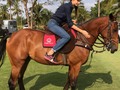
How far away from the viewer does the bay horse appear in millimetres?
7270

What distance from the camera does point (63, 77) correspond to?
1038 cm

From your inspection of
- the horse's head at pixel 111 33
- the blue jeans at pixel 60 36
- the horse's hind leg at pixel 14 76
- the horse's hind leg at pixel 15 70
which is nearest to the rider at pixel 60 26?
the blue jeans at pixel 60 36

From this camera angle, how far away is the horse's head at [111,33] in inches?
284

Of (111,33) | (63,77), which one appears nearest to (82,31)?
(111,33)

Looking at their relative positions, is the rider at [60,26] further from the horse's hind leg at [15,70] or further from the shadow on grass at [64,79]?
the shadow on grass at [64,79]

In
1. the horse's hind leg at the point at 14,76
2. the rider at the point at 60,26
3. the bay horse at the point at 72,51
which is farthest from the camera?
the horse's hind leg at the point at 14,76

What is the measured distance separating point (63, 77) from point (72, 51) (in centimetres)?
323

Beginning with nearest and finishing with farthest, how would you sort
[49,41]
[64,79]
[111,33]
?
[111,33], [49,41], [64,79]

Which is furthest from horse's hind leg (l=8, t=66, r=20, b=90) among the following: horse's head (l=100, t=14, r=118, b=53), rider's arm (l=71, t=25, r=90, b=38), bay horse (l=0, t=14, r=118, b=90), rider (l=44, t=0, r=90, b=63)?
horse's head (l=100, t=14, r=118, b=53)

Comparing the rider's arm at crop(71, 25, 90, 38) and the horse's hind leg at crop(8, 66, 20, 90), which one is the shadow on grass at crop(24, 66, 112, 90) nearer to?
the horse's hind leg at crop(8, 66, 20, 90)

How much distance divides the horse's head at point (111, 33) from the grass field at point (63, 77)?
2009mm

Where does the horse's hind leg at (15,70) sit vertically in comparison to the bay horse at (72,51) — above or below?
below

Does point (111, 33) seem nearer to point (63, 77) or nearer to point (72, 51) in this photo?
point (72, 51)

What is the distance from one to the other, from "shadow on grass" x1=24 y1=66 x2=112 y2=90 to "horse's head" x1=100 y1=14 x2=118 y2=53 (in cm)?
209
